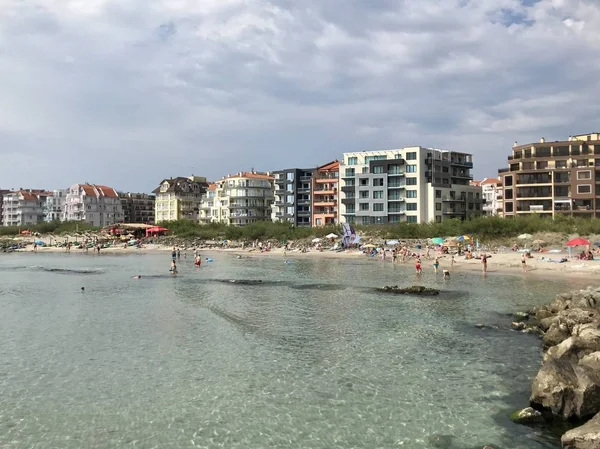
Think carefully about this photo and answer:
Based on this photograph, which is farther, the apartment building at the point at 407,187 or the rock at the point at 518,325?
the apartment building at the point at 407,187

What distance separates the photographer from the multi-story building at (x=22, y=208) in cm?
17288

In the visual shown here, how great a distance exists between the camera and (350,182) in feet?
328

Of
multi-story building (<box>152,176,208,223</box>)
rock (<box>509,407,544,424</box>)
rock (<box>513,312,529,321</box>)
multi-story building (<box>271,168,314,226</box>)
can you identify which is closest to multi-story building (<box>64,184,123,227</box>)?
multi-story building (<box>152,176,208,223</box>)

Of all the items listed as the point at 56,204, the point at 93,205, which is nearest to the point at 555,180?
the point at 93,205

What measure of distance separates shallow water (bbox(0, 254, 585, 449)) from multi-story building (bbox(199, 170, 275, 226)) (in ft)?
299

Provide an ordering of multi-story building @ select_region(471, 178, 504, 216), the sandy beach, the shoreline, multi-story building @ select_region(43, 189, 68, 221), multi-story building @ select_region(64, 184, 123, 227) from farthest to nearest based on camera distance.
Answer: multi-story building @ select_region(43, 189, 68, 221) → multi-story building @ select_region(64, 184, 123, 227) → multi-story building @ select_region(471, 178, 504, 216) → the sandy beach → the shoreline

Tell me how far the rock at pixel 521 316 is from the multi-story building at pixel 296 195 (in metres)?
83.3

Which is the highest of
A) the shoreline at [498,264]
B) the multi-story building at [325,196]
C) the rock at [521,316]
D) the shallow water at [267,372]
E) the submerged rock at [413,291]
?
the multi-story building at [325,196]

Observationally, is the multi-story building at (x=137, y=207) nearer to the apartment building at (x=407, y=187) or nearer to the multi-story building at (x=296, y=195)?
the multi-story building at (x=296, y=195)

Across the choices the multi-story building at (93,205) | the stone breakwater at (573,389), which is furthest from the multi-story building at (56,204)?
the stone breakwater at (573,389)

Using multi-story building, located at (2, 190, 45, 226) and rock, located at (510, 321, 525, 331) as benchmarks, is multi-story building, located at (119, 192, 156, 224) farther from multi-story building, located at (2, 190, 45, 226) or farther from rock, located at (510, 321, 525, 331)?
rock, located at (510, 321, 525, 331)

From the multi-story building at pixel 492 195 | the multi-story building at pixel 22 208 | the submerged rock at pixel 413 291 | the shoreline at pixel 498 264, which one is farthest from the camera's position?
the multi-story building at pixel 22 208

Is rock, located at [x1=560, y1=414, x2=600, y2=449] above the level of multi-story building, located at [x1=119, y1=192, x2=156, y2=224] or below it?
below

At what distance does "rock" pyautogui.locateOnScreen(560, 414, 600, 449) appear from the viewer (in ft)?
34.9
